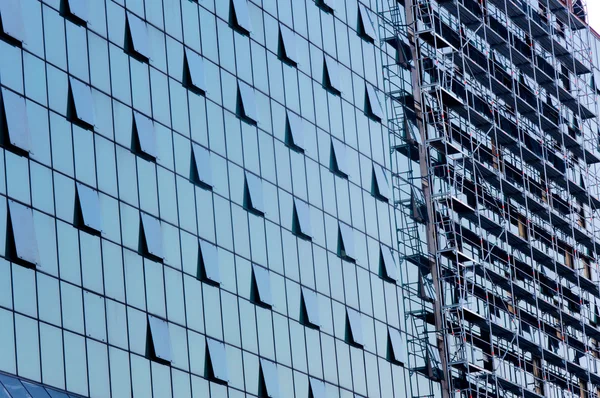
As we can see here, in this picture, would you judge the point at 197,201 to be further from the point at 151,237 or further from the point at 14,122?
the point at 14,122

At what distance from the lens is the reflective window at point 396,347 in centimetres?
6169

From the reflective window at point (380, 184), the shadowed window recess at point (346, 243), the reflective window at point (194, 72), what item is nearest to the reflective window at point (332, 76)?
the reflective window at point (380, 184)

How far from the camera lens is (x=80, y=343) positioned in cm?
4531

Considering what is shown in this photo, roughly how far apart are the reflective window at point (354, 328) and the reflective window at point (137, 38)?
1296 centimetres

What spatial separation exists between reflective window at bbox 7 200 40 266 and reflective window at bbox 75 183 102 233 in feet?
6.66

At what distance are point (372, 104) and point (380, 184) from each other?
3.21 m

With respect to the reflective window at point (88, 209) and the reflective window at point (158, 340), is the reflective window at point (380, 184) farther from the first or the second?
Answer: the reflective window at point (88, 209)

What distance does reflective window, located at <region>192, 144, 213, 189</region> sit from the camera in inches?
2078

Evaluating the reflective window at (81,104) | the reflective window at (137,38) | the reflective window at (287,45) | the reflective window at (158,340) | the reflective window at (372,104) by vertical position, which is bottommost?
the reflective window at (158,340)

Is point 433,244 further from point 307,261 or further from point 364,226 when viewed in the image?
point 307,261

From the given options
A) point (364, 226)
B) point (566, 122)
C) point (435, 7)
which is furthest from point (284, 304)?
point (566, 122)

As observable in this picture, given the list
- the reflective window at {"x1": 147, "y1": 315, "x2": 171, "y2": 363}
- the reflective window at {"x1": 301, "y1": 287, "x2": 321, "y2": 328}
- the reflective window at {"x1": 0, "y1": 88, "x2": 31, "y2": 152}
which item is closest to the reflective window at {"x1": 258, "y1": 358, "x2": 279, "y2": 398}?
the reflective window at {"x1": 301, "y1": 287, "x2": 321, "y2": 328}

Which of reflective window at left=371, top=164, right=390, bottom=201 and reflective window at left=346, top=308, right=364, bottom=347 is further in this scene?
reflective window at left=371, top=164, right=390, bottom=201

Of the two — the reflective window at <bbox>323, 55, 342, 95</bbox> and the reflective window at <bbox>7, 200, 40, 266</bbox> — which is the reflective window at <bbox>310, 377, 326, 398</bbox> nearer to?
the reflective window at <bbox>323, 55, 342, 95</bbox>
